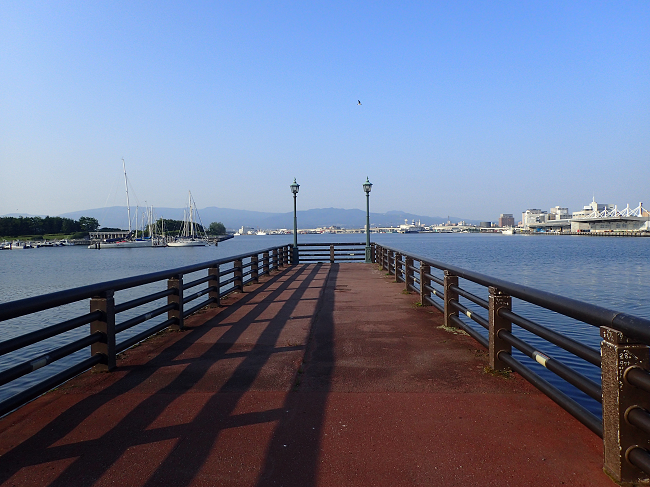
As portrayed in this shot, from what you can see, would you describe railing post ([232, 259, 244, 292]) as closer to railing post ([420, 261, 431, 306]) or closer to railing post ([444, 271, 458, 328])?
railing post ([420, 261, 431, 306])

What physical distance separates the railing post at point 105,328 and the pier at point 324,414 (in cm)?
1

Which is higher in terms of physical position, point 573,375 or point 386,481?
point 573,375

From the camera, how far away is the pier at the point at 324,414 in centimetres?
292

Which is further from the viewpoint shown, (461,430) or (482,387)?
(482,387)

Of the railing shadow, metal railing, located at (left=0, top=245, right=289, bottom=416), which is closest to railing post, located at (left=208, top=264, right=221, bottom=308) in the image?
metal railing, located at (left=0, top=245, right=289, bottom=416)

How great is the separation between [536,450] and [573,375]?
2.00 ft

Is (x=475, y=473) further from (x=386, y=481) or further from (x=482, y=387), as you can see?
(x=482, y=387)

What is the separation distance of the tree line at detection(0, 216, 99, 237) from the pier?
191289 mm

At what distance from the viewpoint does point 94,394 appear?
4508mm

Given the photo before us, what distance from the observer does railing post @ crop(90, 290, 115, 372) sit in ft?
16.7

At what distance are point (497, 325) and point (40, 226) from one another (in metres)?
200

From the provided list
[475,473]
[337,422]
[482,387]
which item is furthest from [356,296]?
[475,473]

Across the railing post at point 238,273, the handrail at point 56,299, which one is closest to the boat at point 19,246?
the railing post at point 238,273

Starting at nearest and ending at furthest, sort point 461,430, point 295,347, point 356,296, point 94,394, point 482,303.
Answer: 1. point 461,430
2. point 94,394
3. point 482,303
4. point 295,347
5. point 356,296
